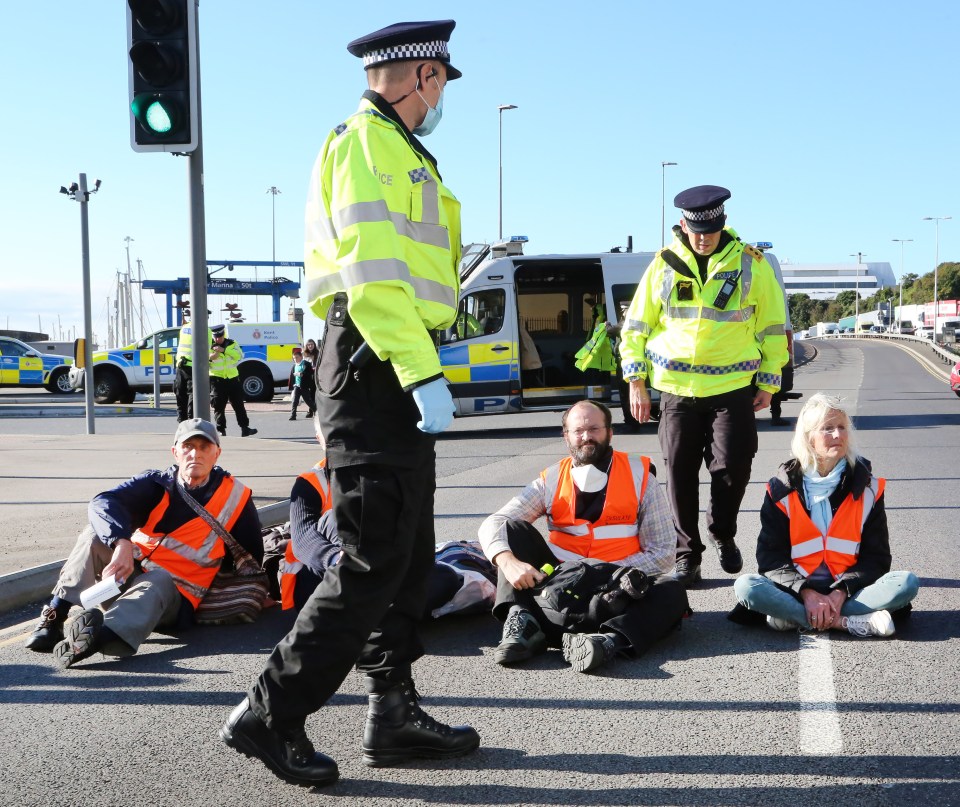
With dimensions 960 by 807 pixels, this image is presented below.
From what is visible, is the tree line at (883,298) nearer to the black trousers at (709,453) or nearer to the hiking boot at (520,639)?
the black trousers at (709,453)

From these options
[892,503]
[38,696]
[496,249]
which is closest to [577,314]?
[496,249]

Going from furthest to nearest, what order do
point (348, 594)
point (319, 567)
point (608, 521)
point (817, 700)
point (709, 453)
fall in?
point (709, 453)
point (608, 521)
point (319, 567)
point (817, 700)
point (348, 594)

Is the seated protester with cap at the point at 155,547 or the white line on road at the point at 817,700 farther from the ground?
the seated protester with cap at the point at 155,547

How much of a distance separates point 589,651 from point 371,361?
1721 millimetres

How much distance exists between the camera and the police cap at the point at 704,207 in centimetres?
519

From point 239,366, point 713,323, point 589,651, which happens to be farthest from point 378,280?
point 239,366

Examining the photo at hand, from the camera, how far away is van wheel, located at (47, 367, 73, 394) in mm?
28734

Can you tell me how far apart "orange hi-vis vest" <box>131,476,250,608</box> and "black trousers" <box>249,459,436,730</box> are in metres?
2.00

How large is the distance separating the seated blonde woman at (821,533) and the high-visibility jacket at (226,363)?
11.2 meters

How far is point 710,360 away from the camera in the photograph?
539cm

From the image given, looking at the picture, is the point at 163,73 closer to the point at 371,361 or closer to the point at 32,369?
the point at 371,361

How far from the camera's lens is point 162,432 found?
1562cm

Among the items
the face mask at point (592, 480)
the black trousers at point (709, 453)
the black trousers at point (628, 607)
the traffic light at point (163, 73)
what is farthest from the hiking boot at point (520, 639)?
the traffic light at point (163, 73)

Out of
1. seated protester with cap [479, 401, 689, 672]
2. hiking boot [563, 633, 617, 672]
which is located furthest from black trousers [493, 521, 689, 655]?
hiking boot [563, 633, 617, 672]
